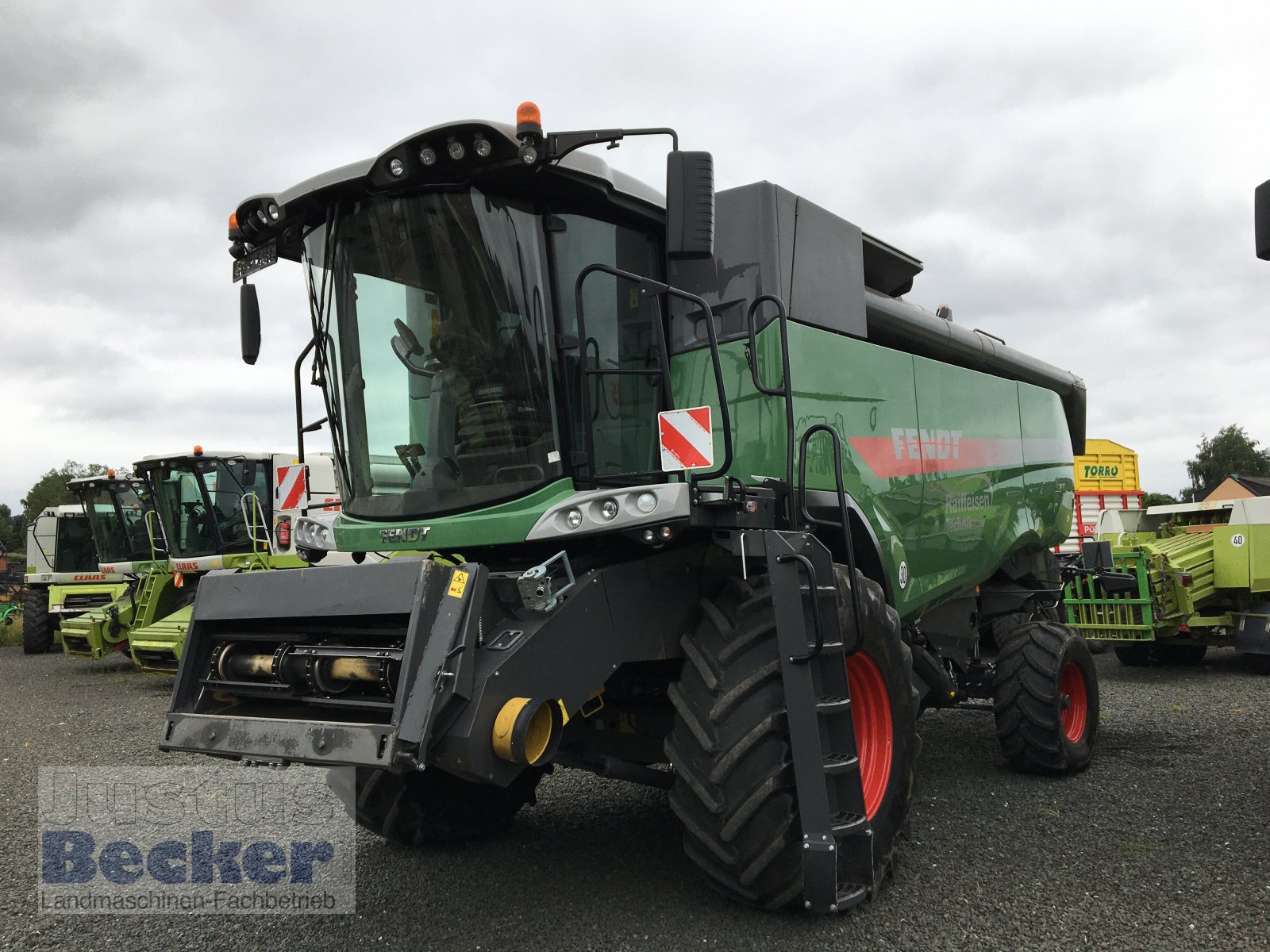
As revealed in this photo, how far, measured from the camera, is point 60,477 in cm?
6556

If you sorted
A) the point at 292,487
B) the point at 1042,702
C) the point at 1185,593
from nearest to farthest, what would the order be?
the point at 292,487
the point at 1042,702
the point at 1185,593

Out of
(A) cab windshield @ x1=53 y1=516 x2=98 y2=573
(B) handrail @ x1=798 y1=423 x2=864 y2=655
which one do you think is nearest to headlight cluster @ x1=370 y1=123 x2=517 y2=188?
(B) handrail @ x1=798 y1=423 x2=864 y2=655

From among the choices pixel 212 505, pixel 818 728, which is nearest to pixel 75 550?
pixel 212 505

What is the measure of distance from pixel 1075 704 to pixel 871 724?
9.07 ft

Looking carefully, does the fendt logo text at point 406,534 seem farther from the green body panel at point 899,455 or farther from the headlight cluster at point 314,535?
the headlight cluster at point 314,535

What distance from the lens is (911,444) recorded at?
5.35m

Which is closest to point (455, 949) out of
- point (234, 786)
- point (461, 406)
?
point (461, 406)

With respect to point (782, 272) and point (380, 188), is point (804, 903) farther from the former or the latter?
point (380, 188)

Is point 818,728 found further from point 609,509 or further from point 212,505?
point 212,505

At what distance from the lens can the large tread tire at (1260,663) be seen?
11391 millimetres

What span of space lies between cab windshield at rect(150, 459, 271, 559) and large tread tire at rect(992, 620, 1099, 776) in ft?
33.1

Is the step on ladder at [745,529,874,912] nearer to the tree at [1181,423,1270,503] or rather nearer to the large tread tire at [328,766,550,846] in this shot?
the large tread tire at [328,766,550,846]

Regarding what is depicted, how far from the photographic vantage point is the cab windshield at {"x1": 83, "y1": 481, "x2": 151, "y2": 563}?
16984mm

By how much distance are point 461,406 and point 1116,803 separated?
13.4 feet
